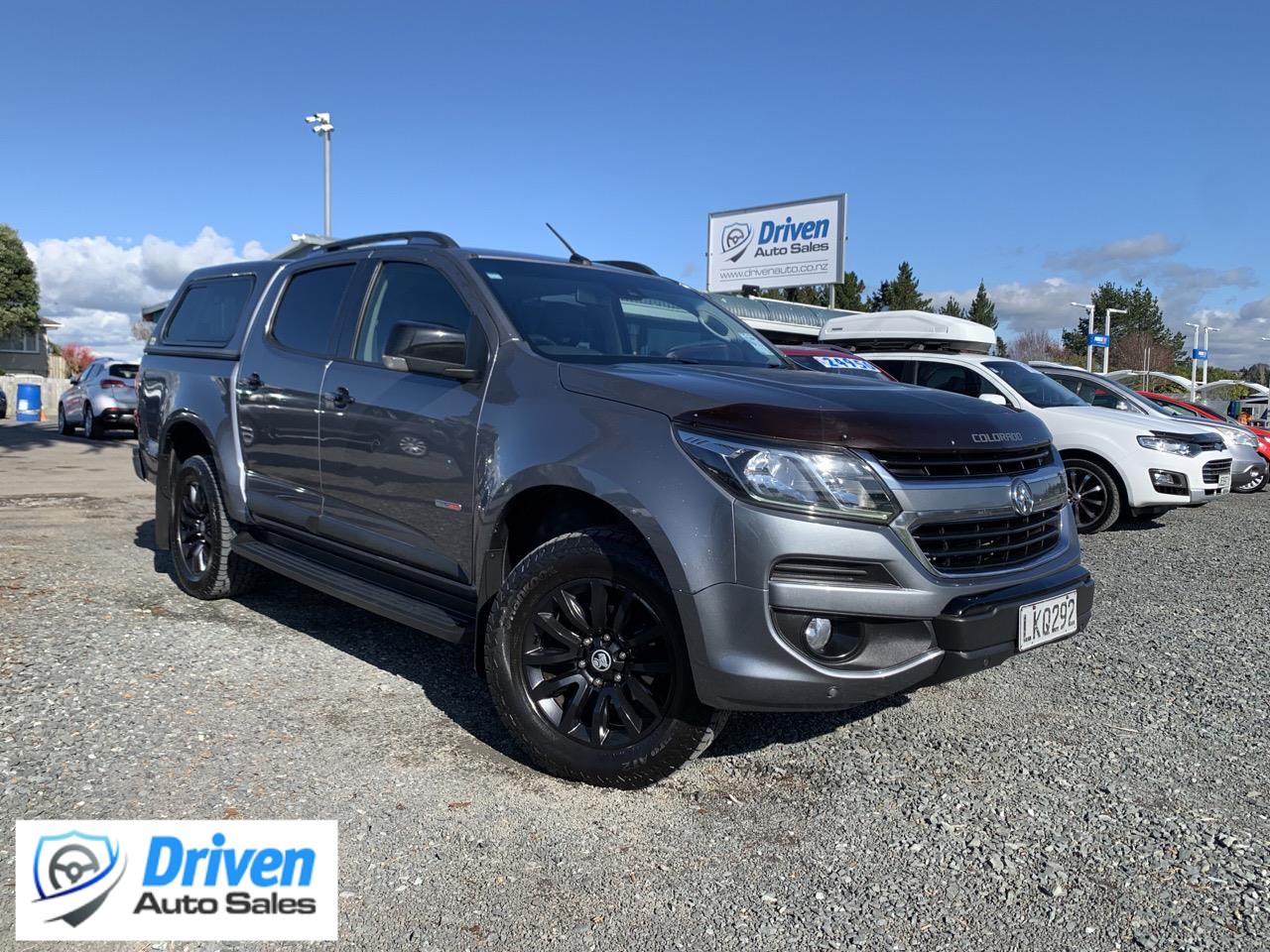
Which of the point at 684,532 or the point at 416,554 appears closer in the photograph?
the point at 684,532

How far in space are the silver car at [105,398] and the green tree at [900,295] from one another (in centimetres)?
5750

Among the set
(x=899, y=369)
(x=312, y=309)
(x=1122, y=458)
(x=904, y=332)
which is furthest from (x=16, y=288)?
(x=1122, y=458)

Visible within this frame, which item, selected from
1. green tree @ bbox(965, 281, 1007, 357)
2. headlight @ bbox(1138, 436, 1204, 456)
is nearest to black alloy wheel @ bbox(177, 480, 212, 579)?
headlight @ bbox(1138, 436, 1204, 456)

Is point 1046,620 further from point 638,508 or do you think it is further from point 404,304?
point 404,304

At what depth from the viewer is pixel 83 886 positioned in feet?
8.23

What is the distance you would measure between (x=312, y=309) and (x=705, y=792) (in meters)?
3.02

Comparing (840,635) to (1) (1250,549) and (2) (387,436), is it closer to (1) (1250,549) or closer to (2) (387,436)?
(2) (387,436)

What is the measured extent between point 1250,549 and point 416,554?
291 inches

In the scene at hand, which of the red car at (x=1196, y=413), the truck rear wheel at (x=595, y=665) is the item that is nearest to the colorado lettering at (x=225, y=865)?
the truck rear wheel at (x=595, y=665)

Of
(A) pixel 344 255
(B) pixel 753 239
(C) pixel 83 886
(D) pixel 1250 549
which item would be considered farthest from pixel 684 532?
(B) pixel 753 239

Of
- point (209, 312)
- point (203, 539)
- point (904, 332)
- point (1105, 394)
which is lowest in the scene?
point (203, 539)

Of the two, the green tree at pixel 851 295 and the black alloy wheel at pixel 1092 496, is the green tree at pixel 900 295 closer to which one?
the green tree at pixel 851 295

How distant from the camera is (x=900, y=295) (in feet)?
231

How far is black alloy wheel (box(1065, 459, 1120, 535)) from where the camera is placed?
921 cm
